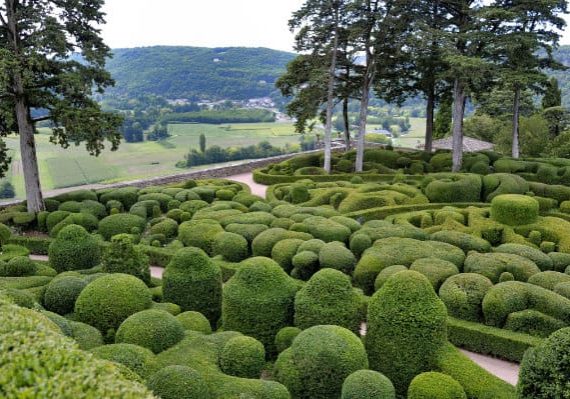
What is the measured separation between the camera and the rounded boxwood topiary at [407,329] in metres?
8.47

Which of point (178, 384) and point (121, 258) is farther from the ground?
point (121, 258)

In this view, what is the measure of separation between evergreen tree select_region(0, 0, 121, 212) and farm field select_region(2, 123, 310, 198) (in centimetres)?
1383

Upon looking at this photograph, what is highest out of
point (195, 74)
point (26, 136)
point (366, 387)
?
point (195, 74)

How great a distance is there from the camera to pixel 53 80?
18.4 metres

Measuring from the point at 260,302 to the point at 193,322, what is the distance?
1.37 meters

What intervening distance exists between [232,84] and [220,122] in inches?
410

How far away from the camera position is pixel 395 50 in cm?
2569

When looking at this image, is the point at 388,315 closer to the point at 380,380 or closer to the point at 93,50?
the point at 380,380

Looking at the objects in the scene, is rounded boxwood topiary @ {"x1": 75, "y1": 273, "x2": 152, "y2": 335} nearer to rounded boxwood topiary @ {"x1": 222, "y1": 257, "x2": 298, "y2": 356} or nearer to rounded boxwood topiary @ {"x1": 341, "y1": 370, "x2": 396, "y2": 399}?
rounded boxwood topiary @ {"x1": 222, "y1": 257, "x2": 298, "y2": 356}

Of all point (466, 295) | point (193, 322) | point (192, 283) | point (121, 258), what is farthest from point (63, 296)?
point (466, 295)

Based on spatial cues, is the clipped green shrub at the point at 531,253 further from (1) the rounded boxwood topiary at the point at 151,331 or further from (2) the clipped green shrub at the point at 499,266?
(1) the rounded boxwood topiary at the point at 151,331

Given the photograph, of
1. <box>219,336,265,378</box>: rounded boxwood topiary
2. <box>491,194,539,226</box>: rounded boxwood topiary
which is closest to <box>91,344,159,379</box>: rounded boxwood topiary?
<box>219,336,265,378</box>: rounded boxwood topiary

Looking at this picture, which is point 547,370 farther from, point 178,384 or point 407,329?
point 178,384

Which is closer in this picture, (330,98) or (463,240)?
(463,240)
